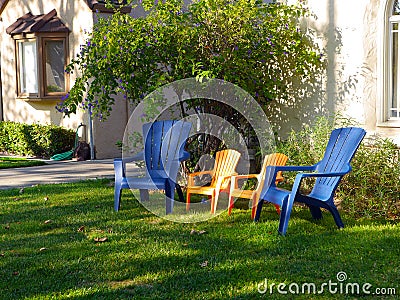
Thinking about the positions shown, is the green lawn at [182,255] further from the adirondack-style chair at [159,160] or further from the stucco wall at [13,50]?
the stucco wall at [13,50]

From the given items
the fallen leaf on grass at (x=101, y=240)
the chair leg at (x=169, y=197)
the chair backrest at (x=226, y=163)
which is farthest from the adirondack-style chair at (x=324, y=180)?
the fallen leaf on grass at (x=101, y=240)

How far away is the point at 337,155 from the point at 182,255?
209cm

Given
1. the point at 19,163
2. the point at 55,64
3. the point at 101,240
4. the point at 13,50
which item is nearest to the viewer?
the point at 101,240

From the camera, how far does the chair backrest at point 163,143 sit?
24.4ft

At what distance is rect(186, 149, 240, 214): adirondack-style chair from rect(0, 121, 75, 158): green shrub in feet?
20.1

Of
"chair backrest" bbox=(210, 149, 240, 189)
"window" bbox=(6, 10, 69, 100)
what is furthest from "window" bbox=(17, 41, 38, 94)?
"chair backrest" bbox=(210, 149, 240, 189)

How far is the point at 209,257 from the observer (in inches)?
204

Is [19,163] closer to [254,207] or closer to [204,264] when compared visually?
[254,207]

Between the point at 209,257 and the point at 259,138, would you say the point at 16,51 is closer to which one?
the point at 259,138

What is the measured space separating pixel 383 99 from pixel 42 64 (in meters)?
7.99

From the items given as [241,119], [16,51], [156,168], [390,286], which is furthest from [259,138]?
[16,51]

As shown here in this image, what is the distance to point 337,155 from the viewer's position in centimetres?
638

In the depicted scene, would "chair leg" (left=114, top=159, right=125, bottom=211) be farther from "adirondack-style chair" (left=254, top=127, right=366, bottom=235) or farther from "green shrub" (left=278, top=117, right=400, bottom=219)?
"green shrub" (left=278, top=117, right=400, bottom=219)

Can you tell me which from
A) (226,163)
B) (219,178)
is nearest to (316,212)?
(219,178)
